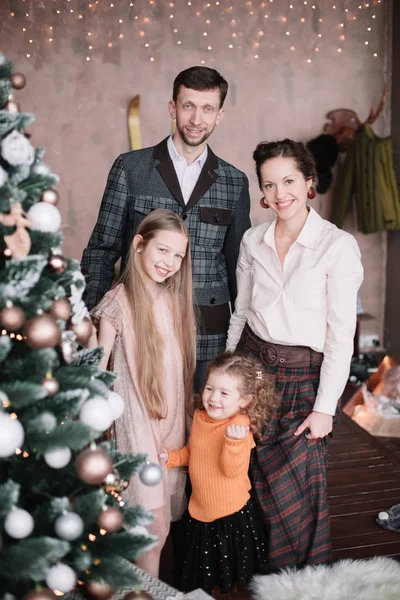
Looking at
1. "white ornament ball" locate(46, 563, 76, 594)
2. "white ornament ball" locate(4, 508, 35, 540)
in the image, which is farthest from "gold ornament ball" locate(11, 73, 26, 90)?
"white ornament ball" locate(46, 563, 76, 594)

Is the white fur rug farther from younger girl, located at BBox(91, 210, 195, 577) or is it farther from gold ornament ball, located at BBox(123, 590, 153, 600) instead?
gold ornament ball, located at BBox(123, 590, 153, 600)

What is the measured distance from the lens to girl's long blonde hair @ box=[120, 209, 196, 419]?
2020mm

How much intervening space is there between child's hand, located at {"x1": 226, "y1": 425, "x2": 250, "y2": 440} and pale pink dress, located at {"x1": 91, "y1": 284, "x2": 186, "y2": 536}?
0.88 ft

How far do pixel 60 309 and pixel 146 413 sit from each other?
0.86 metres

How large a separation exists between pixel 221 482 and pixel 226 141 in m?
3.13

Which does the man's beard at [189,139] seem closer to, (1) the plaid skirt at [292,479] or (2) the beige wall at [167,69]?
(1) the plaid skirt at [292,479]

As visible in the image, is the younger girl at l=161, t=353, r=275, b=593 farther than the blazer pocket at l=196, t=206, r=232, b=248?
No

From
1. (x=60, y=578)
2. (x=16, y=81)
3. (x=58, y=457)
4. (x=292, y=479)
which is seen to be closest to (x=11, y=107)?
(x=16, y=81)

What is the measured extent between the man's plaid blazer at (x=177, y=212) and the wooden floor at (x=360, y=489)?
879 mm

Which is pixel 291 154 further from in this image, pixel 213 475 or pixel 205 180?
pixel 213 475

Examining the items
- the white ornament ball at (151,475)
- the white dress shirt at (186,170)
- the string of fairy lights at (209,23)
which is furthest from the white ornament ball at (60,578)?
the string of fairy lights at (209,23)

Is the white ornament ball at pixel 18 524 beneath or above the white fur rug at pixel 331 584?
above

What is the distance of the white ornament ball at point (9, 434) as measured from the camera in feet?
3.64

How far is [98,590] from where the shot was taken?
1.26 m
